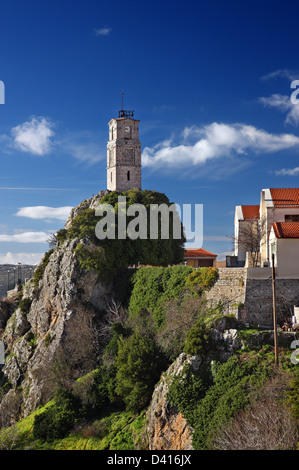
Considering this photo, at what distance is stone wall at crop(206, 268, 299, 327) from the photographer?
28719 millimetres

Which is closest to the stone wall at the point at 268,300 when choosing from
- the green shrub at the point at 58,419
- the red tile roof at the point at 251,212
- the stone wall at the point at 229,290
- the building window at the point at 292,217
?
the stone wall at the point at 229,290

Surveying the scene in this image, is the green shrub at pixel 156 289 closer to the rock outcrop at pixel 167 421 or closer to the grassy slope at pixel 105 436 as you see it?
the rock outcrop at pixel 167 421

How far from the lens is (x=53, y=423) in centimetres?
3105

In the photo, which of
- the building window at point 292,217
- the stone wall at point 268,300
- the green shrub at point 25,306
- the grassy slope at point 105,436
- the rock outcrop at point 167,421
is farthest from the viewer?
the green shrub at point 25,306

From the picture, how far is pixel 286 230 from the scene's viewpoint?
30.2 m

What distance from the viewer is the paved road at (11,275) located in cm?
7038

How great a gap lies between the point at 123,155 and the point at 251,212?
17.4m

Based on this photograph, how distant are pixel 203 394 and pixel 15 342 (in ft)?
86.5

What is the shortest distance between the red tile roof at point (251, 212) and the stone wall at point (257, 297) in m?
12.5

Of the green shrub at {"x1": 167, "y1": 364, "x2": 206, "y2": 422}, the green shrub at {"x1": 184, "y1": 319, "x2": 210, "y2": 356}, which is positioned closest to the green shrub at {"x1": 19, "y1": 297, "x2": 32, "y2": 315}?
the green shrub at {"x1": 184, "y1": 319, "x2": 210, "y2": 356}

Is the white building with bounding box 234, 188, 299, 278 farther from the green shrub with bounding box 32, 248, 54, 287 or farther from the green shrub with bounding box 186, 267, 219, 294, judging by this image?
the green shrub with bounding box 32, 248, 54, 287

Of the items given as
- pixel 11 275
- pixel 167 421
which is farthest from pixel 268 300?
pixel 11 275
